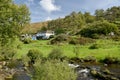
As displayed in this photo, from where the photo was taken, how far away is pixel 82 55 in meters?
74.6

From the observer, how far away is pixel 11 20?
43.7 meters

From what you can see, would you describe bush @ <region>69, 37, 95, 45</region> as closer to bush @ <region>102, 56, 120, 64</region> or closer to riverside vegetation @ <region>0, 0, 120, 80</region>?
riverside vegetation @ <region>0, 0, 120, 80</region>

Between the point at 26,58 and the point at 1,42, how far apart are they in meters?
21.4

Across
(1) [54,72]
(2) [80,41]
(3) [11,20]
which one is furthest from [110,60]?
(1) [54,72]

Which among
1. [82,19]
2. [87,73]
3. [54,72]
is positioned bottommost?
[87,73]

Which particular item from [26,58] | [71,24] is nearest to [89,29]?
[71,24]

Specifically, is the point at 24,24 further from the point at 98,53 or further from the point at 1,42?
the point at 98,53

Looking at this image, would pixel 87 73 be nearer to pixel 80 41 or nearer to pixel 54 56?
pixel 54 56

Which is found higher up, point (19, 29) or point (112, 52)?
point (19, 29)

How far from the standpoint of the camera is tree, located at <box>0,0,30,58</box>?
42609 millimetres

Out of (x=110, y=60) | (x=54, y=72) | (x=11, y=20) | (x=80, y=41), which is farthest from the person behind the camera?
(x=80, y=41)

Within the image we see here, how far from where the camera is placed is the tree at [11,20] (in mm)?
42609

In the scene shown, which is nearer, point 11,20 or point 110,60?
point 11,20

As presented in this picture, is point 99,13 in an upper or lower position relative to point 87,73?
upper
